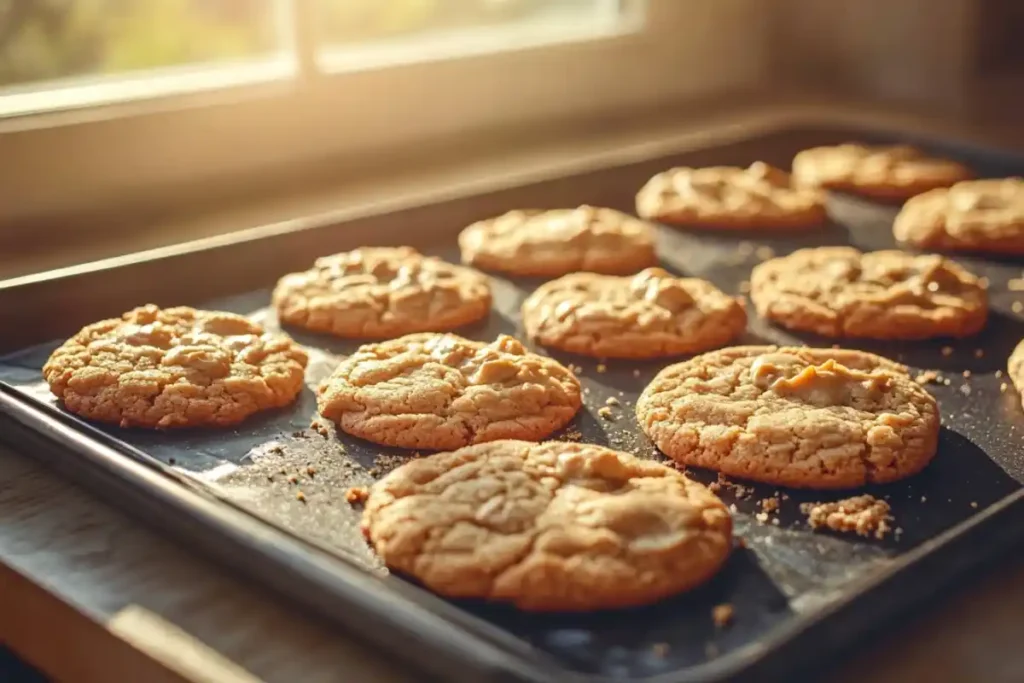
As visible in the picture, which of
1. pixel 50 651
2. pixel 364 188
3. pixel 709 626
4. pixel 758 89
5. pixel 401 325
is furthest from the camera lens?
pixel 758 89

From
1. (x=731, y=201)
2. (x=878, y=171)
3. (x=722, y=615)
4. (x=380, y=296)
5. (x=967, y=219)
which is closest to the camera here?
(x=722, y=615)

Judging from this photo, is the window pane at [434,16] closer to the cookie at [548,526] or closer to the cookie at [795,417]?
the cookie at [795,417]

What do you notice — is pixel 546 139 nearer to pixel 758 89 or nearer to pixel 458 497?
pixel 758 89

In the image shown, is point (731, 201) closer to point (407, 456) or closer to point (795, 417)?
point (795, 417)

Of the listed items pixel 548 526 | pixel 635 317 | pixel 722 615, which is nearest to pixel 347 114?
pixel 635 317

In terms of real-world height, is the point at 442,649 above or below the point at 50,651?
above

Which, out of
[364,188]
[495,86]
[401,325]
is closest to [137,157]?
[364,188]

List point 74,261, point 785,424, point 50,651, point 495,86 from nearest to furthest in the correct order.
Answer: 1. point 50,651
2. point 785,424
3. point 74,261
4. point 495,86

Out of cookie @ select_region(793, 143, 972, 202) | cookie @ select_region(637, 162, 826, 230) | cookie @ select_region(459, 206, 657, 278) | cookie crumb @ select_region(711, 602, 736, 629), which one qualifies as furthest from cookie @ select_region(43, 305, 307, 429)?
cookie @ select_region(793, 143, 972, 202)
